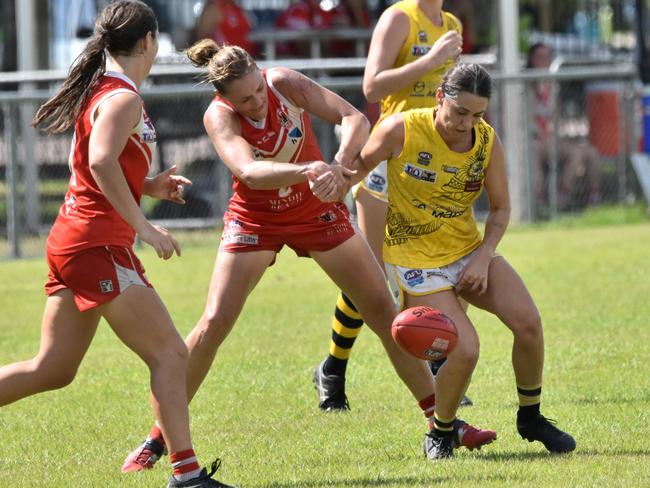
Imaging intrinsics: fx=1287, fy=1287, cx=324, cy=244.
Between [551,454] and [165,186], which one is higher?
[165,186]

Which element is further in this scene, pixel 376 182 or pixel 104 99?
pixel 376 182

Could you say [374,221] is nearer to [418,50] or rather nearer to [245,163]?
[418,50]

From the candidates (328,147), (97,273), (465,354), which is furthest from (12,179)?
(465,354)

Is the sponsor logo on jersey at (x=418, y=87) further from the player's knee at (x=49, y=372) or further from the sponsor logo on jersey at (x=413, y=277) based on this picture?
the player's knee at (x=49, y=372)

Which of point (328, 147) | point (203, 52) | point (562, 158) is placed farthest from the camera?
point (562, 158)

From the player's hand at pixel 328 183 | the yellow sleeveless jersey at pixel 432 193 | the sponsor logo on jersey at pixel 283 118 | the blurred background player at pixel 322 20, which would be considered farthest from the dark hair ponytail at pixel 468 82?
the blurred background player at pixel 322 20

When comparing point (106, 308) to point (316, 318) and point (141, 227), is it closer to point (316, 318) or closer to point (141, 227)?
point (141, 227)

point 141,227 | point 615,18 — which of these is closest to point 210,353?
point 141,227

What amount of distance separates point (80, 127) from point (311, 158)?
143cm

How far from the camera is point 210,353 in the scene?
5934 mm

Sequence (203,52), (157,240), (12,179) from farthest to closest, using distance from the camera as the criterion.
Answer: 1. (12,179)
2. (203,52)
3. (157,240)

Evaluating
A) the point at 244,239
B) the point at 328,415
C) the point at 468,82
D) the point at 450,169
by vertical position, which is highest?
the point at 468,82

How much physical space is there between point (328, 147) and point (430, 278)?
9013 mm

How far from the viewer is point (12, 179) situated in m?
13.7
